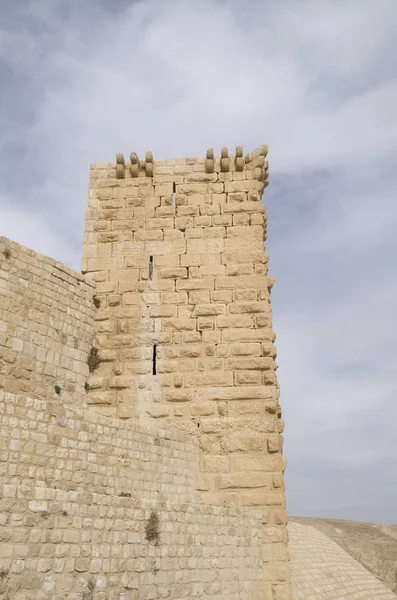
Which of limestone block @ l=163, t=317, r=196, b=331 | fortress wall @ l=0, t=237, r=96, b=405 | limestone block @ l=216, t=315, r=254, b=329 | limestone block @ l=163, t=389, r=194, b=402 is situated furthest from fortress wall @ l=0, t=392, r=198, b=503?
limestone block @ l=216, t=315, r=254, b=329

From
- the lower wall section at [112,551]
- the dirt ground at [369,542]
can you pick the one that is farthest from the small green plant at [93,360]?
the dirt ground at [369,542]

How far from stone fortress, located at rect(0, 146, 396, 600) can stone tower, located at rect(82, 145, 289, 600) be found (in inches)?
0.9

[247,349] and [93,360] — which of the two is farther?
[93,360]

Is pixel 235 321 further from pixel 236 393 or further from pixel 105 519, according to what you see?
pixel 105 519

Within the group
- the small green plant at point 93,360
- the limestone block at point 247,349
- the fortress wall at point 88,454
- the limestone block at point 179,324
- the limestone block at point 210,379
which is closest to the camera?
the fortress wall at point 88,454

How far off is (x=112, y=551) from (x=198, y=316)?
4.39 meters

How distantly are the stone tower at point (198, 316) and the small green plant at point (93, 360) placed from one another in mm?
103

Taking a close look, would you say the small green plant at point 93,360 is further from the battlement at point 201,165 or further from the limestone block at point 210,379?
the battlement at point 201,165

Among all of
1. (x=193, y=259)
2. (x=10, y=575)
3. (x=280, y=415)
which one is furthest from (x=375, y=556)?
(x=10, y=575)

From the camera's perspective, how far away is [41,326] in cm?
830

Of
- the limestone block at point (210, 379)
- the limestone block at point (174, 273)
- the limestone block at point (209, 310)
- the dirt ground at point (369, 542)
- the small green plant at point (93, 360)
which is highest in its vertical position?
the limestone block at point (174, 273)

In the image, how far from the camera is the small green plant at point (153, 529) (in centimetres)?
618

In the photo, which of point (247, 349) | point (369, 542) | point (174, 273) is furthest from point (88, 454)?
point (369, 542)

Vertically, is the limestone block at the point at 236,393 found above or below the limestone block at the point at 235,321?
below
